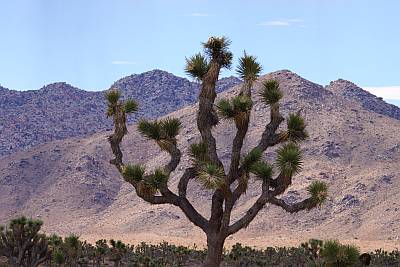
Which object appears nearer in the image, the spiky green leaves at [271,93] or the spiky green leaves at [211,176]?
the spiky green leaves at [211,176]

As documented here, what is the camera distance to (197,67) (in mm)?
17234

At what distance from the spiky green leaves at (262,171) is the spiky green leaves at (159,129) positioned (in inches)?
80.8

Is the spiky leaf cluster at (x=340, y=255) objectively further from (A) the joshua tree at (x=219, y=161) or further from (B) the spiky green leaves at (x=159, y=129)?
(B) the spiky green leaves at (x=159, y=129)

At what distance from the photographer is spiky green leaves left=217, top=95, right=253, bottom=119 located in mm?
16312

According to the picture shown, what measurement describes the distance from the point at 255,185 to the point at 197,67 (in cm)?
7074

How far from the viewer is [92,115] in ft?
449

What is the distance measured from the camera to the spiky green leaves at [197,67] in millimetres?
17250

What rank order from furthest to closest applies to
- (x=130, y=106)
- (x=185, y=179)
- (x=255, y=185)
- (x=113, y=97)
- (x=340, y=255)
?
(x=255, y=185) < (x=113, y=97) < (x=130, y=106) < (x=185, y=179) < (x=340, y=255)

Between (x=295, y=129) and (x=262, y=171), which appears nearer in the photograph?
(x=262, y=171)

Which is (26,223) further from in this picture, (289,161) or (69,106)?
(69,106)

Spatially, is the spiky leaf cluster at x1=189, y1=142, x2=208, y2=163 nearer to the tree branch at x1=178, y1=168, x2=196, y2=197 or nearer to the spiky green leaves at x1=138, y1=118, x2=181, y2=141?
the tree branch at x1=178, y1=168, x2=196, y2=197

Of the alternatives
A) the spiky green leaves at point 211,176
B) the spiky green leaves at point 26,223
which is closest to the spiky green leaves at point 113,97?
the spiky green leaves at point 211,176

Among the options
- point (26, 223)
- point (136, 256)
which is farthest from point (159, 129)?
point (136, 256)

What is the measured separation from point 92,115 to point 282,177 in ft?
402
